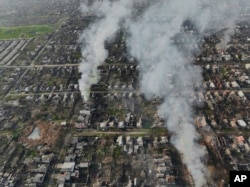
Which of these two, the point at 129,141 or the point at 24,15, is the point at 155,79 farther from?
the point at 24,15

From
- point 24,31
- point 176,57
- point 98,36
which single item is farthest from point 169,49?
point 24,31

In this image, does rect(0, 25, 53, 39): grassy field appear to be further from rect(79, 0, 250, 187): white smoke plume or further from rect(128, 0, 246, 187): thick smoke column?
rect(128, 0, 246, 187): thick smoke column

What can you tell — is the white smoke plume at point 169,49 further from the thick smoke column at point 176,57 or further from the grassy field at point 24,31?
the grassy field at point 24,31

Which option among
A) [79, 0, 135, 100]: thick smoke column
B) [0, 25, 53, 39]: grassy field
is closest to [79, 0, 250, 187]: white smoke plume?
[79, 0, 135, 100]: thick smoke column

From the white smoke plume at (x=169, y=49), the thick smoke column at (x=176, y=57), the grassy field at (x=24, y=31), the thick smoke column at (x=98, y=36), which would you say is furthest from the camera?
the grassy field at (x=24, y=31)

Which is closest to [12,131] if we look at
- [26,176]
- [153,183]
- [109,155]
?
[26,176]

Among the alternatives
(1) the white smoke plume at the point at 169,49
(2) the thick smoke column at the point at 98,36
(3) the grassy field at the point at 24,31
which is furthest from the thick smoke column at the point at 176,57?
(3) the grassy field at the point at 24,31
